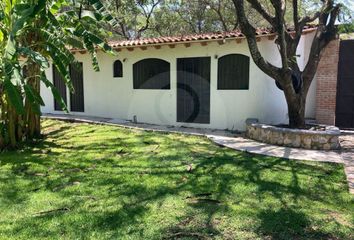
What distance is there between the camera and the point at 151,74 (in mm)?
12781

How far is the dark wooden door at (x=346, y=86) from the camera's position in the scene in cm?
1126

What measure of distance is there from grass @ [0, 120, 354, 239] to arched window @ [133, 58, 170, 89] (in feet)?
13.7

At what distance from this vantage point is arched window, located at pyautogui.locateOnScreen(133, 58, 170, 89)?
1241 centimetres

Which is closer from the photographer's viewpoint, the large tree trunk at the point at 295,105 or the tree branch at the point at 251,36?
the tree branch at the point at 251,36

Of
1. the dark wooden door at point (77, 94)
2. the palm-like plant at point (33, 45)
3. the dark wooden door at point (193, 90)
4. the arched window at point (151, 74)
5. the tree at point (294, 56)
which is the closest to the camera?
the palm-like plant at point (33, 45)

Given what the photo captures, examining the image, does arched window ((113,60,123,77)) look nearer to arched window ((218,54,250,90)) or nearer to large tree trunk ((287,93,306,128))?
arched window ((218,54,250,90))

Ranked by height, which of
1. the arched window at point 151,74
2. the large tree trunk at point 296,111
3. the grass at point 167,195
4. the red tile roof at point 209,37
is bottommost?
the grass at point 167,195

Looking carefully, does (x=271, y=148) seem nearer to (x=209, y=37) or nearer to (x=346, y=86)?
(x=209, y=37)

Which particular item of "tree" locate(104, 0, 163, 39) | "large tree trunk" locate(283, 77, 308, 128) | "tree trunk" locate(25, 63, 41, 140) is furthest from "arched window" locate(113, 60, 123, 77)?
"large tree trunk" locate(283, 77, 308, 128)

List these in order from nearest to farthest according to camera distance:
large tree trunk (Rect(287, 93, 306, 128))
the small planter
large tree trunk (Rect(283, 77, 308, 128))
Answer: the small planter < large tree trunk (Rect(283, 77, 308, 128)) < large tree trunk (Rect(287, 93, 306, 128))

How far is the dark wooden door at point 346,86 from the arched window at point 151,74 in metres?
5.73

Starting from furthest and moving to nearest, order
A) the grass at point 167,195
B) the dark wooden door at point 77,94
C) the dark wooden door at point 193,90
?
the dark wooden door at point 77,94
the dark wooden door at point 193,90
the grass at point 167,195

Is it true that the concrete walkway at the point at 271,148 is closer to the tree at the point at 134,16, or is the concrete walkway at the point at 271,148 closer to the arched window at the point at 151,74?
the arched window at the point at 151,74

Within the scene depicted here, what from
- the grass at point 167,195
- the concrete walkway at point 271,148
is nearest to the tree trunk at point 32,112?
the grass at point 167,195
